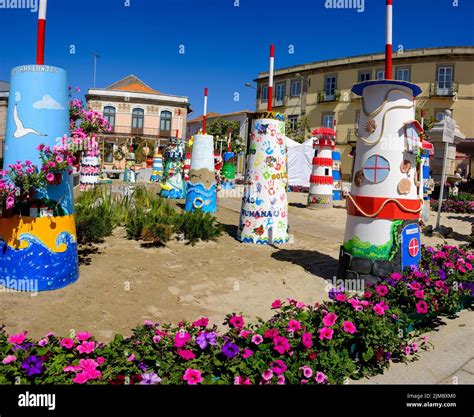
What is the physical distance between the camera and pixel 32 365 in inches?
90.0

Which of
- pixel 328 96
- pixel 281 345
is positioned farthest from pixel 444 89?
pixel 281 345

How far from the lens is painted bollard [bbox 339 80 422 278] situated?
4.65 m

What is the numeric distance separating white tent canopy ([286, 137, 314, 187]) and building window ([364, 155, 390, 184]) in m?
16.0

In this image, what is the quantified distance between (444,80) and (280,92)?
1321 centimetres

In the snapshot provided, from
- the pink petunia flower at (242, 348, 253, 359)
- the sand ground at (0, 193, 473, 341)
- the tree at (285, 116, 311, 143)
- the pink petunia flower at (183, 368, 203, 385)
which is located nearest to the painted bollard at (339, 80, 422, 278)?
the sand ground at (0, 193, 473, 341)

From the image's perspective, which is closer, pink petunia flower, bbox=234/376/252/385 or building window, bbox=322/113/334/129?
pink petunia flower, bbox=234/376/252/385

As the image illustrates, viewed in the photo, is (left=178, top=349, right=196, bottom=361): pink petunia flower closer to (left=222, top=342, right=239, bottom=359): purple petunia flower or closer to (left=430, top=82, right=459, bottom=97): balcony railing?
(left=222, top=342, right=239, bottom=359): purple petunia flower

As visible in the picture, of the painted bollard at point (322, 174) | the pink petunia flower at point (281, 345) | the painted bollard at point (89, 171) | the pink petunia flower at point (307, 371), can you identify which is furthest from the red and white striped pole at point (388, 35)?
the painted bollard at point (89, 171)

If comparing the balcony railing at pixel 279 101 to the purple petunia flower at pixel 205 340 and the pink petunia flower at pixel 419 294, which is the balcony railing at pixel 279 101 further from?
the purple petunia flower at pixel 205 340

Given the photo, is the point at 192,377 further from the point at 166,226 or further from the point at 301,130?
the point at 301,130

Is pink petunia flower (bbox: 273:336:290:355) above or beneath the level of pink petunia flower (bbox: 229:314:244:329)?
beneath

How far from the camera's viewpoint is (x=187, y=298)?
4.41 metres
